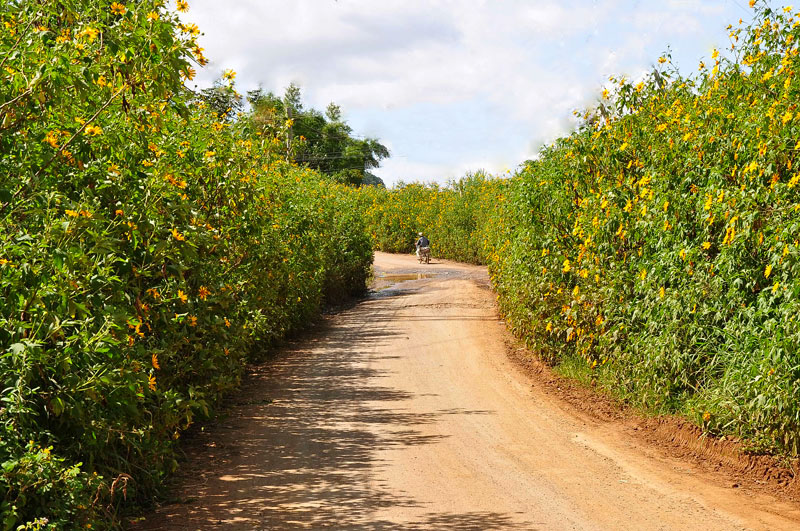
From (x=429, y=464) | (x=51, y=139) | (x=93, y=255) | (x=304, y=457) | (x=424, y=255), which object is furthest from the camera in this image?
(x=424, y=255)

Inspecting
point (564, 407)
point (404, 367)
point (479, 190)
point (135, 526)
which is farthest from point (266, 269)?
point (479, 190)

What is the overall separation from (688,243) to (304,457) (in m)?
4.08

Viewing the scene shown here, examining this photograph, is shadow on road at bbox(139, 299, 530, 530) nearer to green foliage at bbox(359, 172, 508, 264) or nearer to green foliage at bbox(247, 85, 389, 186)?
green foliage at bbox(359, 172, 508, 264)

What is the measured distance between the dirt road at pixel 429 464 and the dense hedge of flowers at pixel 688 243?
0.74 meters

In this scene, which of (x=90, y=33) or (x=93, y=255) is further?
(x=93, y=255)

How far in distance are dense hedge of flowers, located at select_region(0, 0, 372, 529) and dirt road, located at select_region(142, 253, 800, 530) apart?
0.87 m

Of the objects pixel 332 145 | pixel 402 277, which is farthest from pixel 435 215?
pixel 332 145

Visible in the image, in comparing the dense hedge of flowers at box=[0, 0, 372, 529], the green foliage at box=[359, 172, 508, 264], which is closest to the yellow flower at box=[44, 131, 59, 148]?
the dense hedge of flowers at box=[0, 0, 372, 529]

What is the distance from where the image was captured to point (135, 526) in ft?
17.1

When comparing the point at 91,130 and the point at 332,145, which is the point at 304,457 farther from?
the point at 332,145

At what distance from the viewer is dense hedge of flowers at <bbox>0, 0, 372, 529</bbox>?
12.7 ft

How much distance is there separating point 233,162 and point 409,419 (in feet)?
10.9

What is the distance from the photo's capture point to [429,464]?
6.60 meters

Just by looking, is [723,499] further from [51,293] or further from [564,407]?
[51,293]
